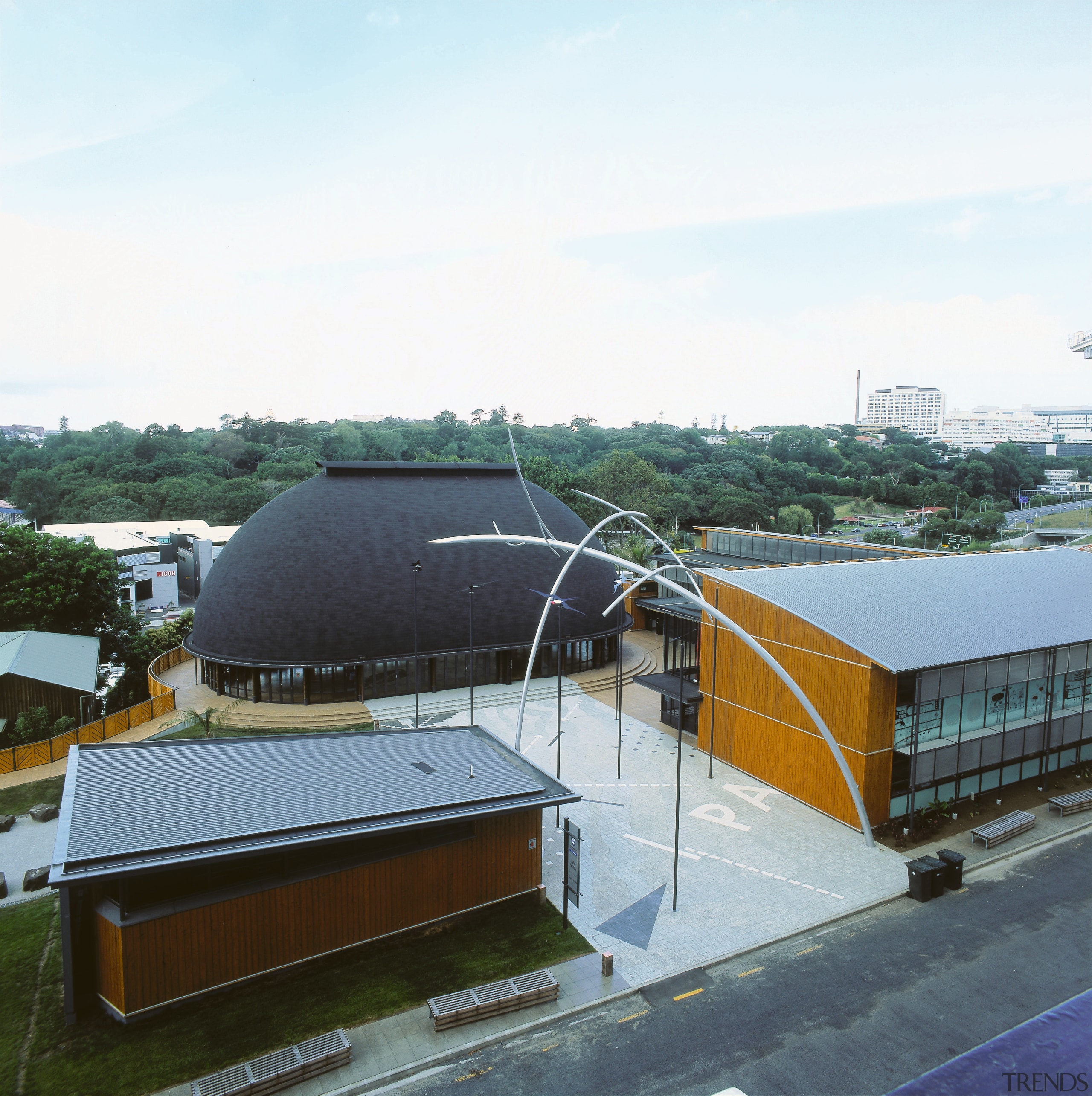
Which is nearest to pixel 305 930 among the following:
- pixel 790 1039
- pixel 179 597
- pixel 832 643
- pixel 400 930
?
pixel 400 930

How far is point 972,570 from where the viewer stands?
3353 centimetres

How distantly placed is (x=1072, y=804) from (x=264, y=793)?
27331 millimetres

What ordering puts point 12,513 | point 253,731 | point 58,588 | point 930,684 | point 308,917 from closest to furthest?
point 308,917, point 930,684, point 253,731, point 58,588, point 12,513

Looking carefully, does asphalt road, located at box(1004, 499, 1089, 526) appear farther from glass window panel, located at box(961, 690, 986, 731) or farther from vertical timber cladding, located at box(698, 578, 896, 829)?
vertical timber cladding, located at box(698, 578, 896, 829)

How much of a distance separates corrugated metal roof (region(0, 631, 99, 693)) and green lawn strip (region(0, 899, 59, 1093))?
1599 cm

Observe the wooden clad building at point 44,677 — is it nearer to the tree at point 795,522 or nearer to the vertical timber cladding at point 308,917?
the vertical timber cladding at point 308,917

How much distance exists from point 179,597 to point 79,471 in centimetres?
6394

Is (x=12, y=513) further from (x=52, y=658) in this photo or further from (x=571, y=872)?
(x=571, y=872)

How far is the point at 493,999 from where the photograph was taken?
16203mm

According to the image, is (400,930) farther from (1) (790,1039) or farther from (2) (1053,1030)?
(2) (1053,1030)

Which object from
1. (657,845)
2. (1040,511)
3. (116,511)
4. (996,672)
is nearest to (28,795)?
(657,845)

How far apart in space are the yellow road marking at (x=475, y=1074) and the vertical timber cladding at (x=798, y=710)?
1554 cm

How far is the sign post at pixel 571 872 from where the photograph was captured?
19375mm

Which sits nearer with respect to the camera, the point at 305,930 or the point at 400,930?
the point at 305,930
